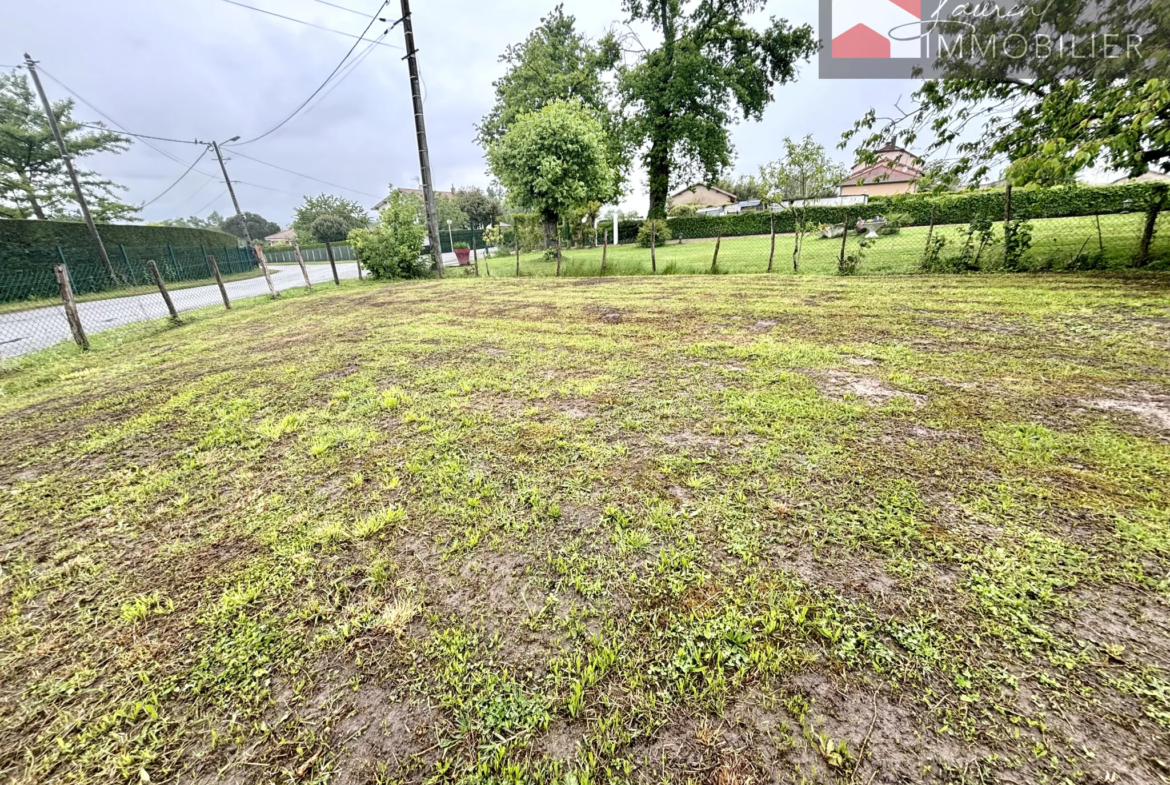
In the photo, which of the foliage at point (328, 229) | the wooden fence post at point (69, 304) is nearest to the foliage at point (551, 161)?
the wooden fence post at point (69, 304)

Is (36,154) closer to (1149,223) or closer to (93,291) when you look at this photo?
(93,291)

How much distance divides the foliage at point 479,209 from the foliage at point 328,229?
1221cm

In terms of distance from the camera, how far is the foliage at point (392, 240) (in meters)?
15.1

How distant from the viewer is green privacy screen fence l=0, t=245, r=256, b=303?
13.1 meters

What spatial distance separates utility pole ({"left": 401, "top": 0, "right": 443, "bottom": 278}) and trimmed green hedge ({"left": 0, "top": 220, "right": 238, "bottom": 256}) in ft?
43.3

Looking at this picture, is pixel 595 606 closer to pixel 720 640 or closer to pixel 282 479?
pixel 720 640

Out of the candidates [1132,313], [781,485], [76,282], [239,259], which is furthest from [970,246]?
[239,259]

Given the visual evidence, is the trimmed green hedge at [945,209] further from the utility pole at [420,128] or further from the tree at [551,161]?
the utility pole at [420,128]

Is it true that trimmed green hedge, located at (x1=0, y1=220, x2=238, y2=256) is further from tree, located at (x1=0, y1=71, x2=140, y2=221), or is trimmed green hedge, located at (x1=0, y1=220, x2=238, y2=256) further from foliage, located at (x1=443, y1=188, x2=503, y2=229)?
foliage, located at (x1=443, y1=188, x2=503, y2=229)

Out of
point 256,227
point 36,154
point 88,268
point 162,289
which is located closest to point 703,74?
point 162,289

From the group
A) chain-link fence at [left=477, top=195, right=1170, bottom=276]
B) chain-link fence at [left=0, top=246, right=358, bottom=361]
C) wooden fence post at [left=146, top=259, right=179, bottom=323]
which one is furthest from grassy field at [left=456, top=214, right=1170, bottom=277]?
chain-link fence at [left=0, top=246, right=358, bottom=361]

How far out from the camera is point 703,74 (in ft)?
68.6

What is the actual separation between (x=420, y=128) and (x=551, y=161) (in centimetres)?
458

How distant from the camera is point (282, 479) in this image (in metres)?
2.51
